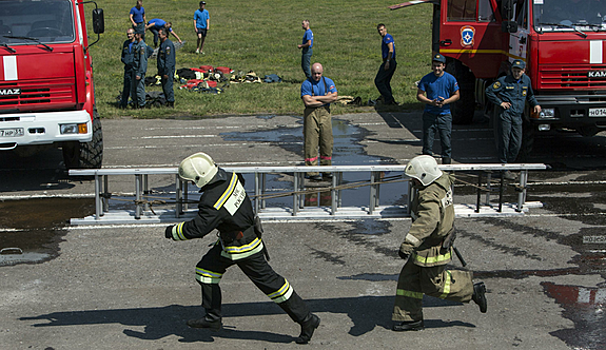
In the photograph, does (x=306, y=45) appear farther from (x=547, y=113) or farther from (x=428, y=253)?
(x=428, y=253)

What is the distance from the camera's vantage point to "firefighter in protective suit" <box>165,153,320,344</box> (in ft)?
17.1

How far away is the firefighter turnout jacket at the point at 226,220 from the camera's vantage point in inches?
205

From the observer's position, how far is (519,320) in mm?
5879

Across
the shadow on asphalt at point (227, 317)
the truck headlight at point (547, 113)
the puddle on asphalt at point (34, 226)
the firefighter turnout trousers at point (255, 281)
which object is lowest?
the shadow on asphalt at point (227, 317)

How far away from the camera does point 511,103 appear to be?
10305mm

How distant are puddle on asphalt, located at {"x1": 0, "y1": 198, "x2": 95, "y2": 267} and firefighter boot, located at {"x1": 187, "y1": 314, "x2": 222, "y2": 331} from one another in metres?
2.55

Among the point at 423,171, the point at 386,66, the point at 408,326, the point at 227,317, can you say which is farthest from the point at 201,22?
the point at 408,326

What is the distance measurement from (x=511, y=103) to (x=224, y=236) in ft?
21.0

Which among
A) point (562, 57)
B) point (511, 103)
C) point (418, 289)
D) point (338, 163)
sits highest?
point (562, 57)

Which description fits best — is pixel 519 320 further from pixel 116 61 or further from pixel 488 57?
pixel 116 61

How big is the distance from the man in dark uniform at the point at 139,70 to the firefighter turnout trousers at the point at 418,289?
11.8m

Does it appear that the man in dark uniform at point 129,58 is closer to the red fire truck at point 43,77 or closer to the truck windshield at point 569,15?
the red fire truck at point 43,77

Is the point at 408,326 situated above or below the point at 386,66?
below

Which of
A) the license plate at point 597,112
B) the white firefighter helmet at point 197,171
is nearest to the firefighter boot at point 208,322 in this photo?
the white firefighter helmet at point 197,171
